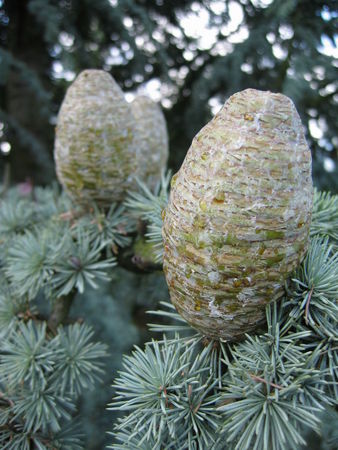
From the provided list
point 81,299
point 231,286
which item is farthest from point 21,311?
point 231,286

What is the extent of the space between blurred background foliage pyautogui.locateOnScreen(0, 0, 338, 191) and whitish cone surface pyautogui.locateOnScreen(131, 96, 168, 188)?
0.27 metres

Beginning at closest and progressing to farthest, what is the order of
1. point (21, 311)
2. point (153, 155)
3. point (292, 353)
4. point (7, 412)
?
1. point (292, 353)
2. point (7, 412)
3. point (21, 311)
4. point (153, 155)

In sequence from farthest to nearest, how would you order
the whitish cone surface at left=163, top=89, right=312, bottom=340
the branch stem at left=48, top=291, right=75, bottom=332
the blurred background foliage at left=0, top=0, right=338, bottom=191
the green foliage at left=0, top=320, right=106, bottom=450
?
the blurred background foliage at left=0, top=0, right=338, bottom=191 → the branch stem at left=48, top=291, right=75, bottom=332 → the green foliage at left=0, top=320, right=106, bottom=450 → the whitish cone surface at left=163, top=89, right=312, bottom=340

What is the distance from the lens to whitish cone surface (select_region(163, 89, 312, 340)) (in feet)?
1.11

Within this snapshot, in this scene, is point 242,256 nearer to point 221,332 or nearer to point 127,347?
point 221,332

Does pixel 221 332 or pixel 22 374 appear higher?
pixel 221 332

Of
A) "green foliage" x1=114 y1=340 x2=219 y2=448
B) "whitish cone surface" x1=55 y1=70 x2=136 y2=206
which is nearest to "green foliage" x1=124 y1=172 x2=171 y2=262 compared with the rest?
"whitish cone surface" x1=55 y1=70 x2=136 y2=206

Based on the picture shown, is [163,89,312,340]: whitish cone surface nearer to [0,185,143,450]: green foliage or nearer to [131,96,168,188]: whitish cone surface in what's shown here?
[0,185,143,450]: green foliage

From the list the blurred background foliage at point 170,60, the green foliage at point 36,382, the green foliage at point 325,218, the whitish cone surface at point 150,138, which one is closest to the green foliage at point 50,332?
the green foliage at point 36,382

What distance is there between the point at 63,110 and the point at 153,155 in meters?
0.19

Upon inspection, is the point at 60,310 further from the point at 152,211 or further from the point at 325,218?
the point at 325,218

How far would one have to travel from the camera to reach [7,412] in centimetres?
46

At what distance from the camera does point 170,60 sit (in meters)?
1.15

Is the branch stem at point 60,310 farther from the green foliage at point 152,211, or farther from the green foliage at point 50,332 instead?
the green foliage at point 152,211
